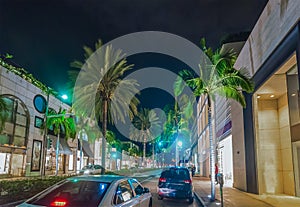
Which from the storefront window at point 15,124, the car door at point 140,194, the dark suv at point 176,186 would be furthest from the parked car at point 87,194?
the storefront window at point 15,124

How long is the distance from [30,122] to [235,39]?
83.8 feet

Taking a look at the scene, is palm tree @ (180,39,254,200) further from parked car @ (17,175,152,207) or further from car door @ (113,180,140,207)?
parked car @ (17,175,152,207)

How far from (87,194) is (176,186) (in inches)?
350

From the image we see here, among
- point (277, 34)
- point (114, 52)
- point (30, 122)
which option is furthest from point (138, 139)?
point (277, 34)

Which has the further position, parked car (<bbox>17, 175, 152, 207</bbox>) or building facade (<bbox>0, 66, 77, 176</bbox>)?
building facade (<bbox>0, 66, 77, 176</bbox>)

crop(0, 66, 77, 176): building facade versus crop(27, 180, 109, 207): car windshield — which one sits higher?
crop(0, 66, 77, 176): building facade

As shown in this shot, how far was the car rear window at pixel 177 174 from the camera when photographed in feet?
46.6

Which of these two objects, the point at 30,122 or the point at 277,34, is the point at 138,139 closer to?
the point at 30,122

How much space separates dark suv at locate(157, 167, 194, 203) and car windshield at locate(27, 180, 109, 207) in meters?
8.60

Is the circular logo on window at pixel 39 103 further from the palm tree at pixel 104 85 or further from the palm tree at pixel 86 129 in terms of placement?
the palm tree at pixel 104 85

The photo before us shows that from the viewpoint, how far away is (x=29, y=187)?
1309cm

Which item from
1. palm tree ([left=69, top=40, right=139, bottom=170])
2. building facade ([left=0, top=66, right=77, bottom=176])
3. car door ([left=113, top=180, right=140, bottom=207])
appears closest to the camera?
car door ([left=113, top=180, right=140, bottom=207])

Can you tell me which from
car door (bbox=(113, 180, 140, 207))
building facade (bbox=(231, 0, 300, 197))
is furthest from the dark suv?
car door (bbox=(113, 180, 140, 207))

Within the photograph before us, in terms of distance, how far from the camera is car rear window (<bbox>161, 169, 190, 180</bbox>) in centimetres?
1420
